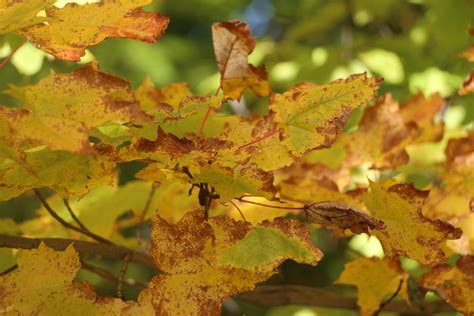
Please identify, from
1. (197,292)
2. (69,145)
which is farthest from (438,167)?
(69,145)

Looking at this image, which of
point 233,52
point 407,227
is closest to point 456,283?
point 407,227

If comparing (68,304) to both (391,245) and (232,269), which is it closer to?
(232,269)

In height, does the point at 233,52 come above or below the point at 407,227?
above

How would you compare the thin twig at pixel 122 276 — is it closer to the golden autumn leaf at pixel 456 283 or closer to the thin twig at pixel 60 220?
the thin twig at pixel 60 220

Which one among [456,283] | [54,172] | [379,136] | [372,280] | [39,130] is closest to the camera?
[39,130]

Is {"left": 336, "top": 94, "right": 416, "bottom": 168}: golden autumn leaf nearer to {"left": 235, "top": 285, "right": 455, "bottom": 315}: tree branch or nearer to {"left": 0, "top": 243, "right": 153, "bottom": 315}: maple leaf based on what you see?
{"left": 235, "top": 285, "right": 455, "bottom": 315}: tree branch

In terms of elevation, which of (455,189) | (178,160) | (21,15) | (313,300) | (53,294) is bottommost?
(313,300)

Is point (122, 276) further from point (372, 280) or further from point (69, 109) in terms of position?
point (372, 280)
